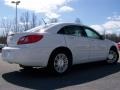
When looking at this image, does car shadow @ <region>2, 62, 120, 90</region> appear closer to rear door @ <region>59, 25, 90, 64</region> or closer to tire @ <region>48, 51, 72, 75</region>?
tire @ <region>48, 51, 72, 75</region>

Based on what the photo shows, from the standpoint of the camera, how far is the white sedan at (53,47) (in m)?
7.48

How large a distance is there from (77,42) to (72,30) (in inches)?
16.6

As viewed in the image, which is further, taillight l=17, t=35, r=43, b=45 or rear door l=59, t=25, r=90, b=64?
rear door l=59, t=25, r=90, b=64

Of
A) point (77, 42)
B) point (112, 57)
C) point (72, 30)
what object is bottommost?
point (112, 57)

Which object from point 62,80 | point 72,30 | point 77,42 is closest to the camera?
point 62,80

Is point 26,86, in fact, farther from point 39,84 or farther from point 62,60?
point 62,60

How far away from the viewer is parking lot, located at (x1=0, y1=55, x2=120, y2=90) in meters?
6.43

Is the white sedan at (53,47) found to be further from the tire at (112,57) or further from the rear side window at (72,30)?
the tire at (112,57)

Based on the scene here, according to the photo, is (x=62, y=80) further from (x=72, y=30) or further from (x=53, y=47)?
(x=72, y=30)

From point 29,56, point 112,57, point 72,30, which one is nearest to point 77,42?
point 72,30

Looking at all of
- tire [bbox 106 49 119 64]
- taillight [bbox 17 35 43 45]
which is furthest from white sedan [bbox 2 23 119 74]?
tire [bbox 106 49 119 64]

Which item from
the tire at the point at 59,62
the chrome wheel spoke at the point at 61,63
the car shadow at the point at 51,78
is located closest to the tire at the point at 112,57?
the car shadow at the point at 51,78

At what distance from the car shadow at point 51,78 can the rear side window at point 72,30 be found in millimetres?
1193

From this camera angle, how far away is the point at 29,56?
7402 mm
